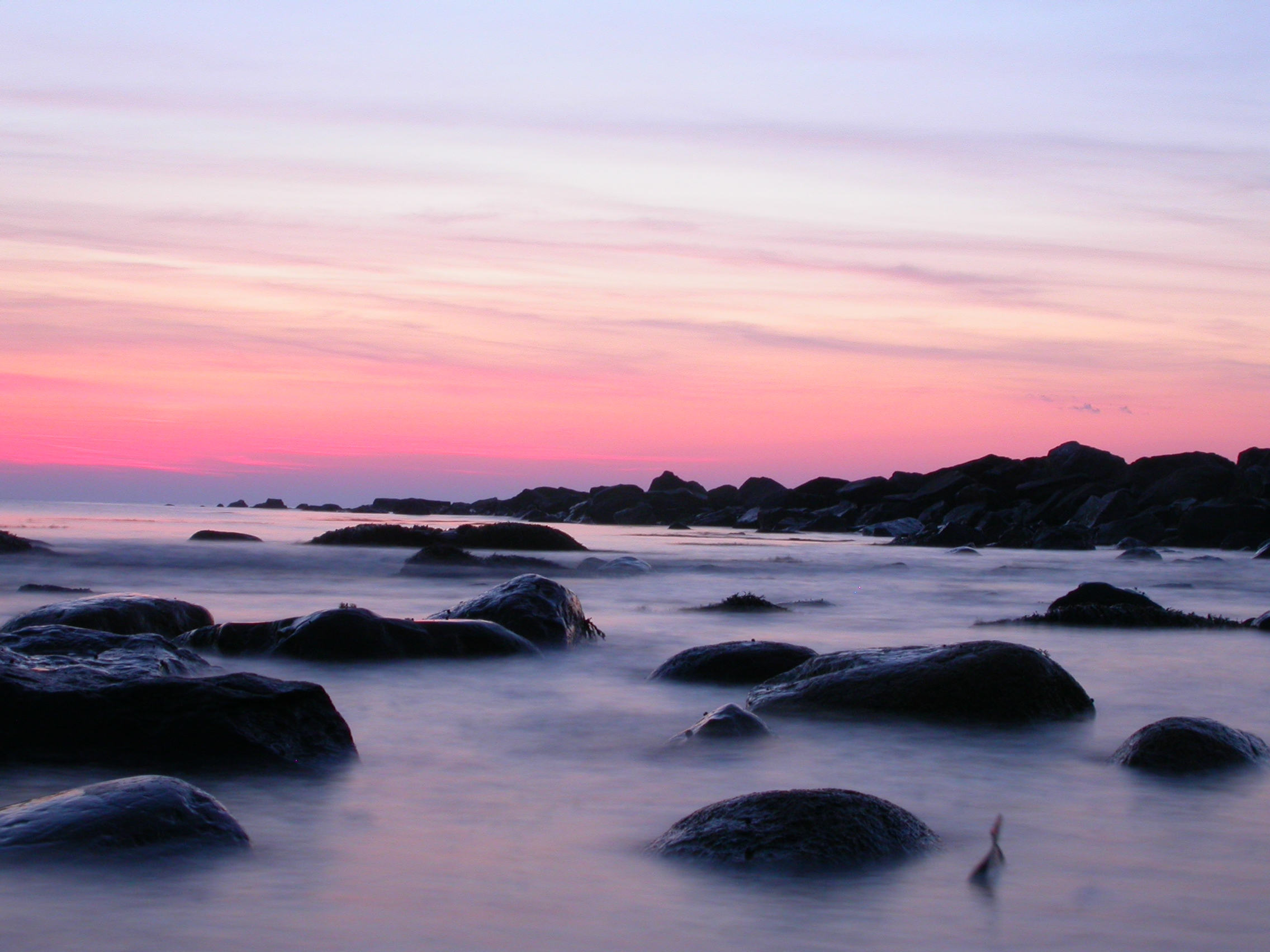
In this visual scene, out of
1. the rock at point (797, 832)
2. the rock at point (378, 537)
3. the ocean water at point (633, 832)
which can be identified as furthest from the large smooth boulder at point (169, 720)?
the rock at point (378, 537)

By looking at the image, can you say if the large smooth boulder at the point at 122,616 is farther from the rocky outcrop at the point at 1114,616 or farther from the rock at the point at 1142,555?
the rock at the point at 1142,555

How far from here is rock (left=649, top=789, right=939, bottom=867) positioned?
407cm

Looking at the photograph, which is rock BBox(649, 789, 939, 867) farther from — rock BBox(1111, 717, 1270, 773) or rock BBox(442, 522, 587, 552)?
rock BBox(442, 522, 587, 552)

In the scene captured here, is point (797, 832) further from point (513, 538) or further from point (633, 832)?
point (513, 538)

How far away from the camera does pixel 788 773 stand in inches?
224

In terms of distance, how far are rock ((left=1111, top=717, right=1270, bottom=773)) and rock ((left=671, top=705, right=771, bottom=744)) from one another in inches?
74.3

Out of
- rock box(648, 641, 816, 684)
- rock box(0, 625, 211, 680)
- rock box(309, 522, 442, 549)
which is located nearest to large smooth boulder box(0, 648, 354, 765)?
rock box(0, 625, 211, 680)

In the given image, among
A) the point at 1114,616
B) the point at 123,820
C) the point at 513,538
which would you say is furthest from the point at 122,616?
the point at 513,538

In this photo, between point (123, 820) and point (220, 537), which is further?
point (220, 537)

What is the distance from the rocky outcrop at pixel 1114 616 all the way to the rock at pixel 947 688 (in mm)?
5780

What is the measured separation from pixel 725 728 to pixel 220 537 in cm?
2180

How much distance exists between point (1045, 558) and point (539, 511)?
183ft

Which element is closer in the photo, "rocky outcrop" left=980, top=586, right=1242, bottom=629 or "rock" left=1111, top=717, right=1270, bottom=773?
"rock" left=1111, top=717, right=1270, bottom=773

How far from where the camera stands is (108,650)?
23.6ft
